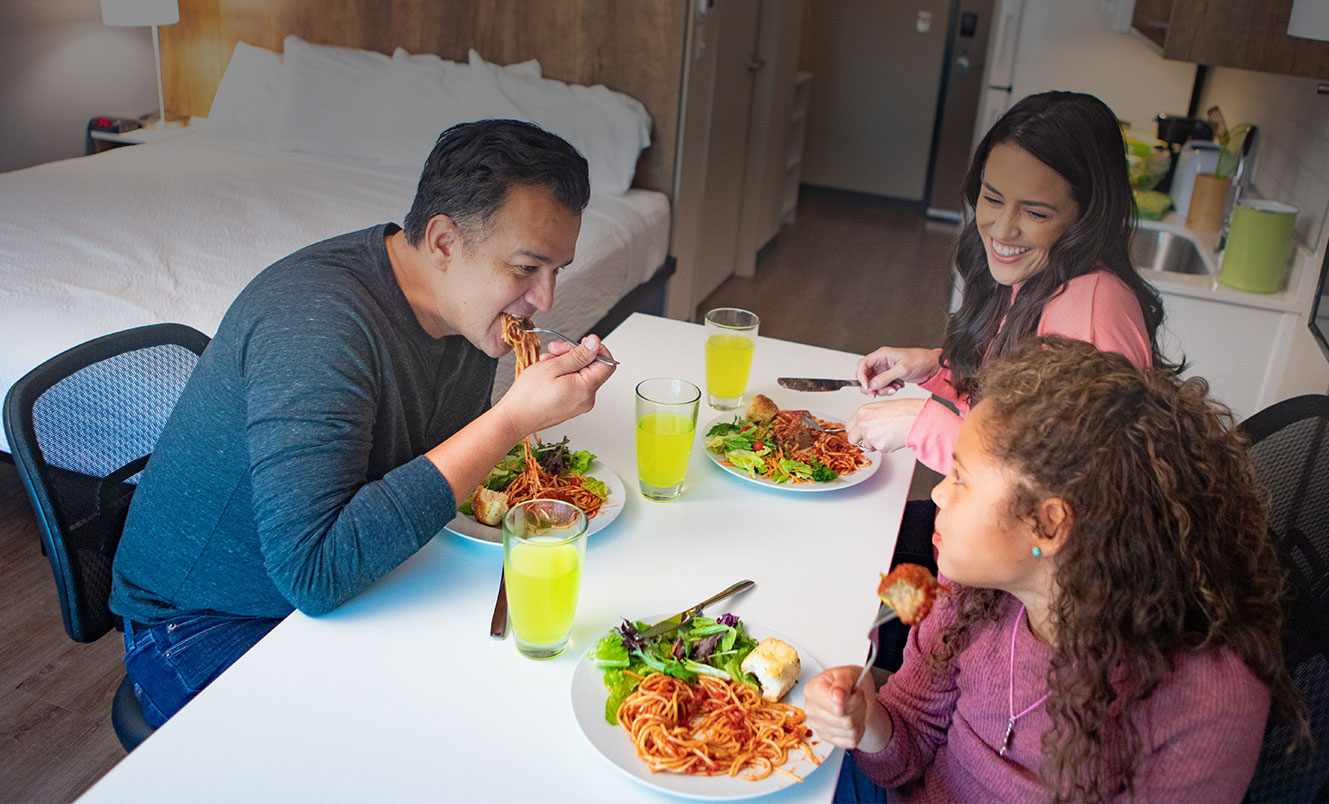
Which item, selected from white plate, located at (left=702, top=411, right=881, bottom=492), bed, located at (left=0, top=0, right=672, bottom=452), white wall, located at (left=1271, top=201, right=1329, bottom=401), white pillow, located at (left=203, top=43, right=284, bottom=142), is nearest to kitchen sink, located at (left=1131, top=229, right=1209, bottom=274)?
white wall, located at (left=1271, top=201, right=1329, bottom=401)

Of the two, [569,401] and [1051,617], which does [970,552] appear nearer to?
[1051,617]

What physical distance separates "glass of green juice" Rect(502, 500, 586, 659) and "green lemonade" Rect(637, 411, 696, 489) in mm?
316

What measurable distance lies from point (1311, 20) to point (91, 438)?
210cm

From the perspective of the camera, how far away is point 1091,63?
4.68 meters

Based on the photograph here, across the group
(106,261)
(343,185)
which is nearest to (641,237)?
(343,185)

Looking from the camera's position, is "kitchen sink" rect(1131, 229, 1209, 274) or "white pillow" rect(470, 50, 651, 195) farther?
"white pillow" rect(470, 50, 651, 195)

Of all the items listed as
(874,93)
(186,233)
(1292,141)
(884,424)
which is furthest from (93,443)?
(874,93)

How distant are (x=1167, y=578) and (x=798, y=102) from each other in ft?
17.7

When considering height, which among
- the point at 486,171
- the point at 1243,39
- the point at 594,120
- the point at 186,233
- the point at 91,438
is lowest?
the point at 186,233

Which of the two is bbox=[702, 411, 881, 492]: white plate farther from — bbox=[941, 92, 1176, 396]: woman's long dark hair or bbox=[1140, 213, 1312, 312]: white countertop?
bbox=[1140, 213, 1312, 312]: white countertop

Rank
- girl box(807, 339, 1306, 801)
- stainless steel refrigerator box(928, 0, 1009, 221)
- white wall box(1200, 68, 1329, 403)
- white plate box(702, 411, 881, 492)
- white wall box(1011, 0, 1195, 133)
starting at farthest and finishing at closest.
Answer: stainless steel refrigerator box(928, 0, 1009, 221)
white wall box(1011, 0, 1195, 133)
white wall box(1200, 68, 1329, 403)
white plate box(702, 411, 881, 492)
girl box(807, 339, 1306, 801)

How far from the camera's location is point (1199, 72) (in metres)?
4.63

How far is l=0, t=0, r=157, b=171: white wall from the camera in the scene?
13.2ft

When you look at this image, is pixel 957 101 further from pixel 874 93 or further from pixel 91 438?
pixel 91 438
